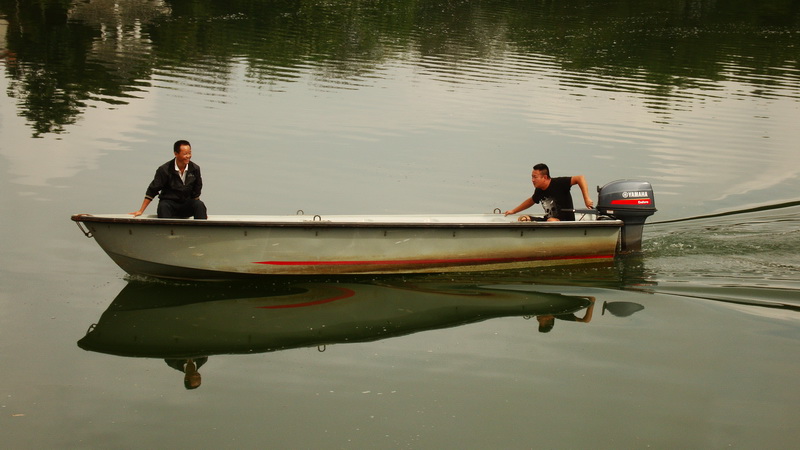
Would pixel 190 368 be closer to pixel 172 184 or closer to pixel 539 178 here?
pixel 172 184

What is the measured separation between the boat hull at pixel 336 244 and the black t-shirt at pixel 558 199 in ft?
1.13

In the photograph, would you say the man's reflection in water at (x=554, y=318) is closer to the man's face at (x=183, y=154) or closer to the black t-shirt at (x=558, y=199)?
the black t-shirt at (x=558, y=199)

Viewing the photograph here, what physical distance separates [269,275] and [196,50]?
21.3 meters

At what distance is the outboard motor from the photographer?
12.4 m

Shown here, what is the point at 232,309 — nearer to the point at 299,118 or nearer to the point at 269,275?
the point at 269,275

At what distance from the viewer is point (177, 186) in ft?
36.6

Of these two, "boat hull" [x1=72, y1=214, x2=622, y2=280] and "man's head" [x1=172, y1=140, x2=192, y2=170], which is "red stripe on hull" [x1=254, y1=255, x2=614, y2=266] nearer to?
"boat hull" [x1=72, y1=214, x2=622, y2=280]

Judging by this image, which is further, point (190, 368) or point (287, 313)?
point (287, 313)

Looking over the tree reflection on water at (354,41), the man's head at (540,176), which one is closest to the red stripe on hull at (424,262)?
the man's head at (540,176)

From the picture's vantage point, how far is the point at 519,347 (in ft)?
32.4

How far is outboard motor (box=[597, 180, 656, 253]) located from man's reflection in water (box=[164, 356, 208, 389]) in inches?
235

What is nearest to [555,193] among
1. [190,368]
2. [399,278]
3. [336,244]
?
[399,278]

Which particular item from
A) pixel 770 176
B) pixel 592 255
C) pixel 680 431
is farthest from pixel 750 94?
pixel 680 431

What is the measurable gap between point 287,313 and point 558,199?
4.08 m
